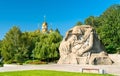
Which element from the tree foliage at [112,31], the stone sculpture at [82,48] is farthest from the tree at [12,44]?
the tree foliage at [112,31]

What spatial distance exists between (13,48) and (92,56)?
1467 centimetres

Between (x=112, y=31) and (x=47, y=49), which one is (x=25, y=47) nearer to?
(x=47, y=49)

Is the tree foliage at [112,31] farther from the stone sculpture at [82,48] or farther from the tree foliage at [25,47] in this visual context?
the stone sculpture at [82,48]

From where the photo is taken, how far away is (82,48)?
104 feet

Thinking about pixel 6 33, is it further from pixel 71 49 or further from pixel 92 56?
pixel 92 56

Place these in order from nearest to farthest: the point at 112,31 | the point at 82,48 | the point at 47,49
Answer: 1. the point at 82,48
2. the point at 47,49
3. the point at 112,31

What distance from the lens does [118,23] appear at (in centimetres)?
3969

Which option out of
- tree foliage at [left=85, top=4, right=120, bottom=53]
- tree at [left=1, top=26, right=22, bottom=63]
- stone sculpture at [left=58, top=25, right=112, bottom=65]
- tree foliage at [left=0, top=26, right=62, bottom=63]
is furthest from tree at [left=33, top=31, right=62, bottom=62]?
tree foliage at [left=85, top=4, right=120, bottom=53]

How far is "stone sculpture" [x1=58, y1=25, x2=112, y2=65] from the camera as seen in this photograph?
30.7 meters

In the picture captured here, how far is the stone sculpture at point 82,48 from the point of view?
3069cm

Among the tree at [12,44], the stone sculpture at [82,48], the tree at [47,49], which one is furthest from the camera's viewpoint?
the tree at [12,44]

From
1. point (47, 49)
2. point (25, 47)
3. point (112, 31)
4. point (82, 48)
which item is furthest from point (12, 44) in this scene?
point (112, 31)

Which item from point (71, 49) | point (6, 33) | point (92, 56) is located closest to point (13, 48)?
point (6, 33)

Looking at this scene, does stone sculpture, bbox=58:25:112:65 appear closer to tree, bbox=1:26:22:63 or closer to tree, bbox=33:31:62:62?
tree, bbox=33:31:62:62
